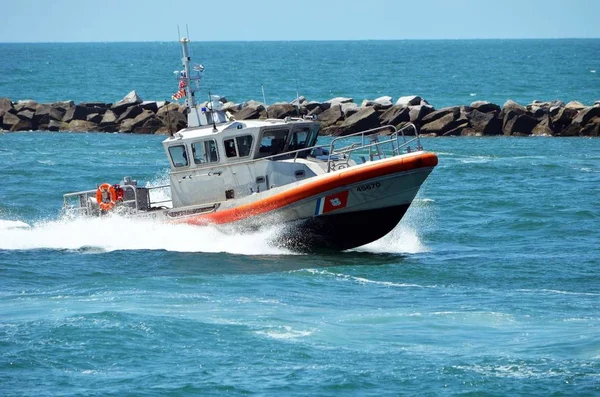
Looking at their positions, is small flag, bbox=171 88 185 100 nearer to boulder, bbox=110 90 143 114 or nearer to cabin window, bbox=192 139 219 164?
cabin window, bbox=192 139 219 164

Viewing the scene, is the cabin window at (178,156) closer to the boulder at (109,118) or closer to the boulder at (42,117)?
the boulder at (109,118)

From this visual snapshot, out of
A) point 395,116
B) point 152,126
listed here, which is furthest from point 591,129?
point 152,126

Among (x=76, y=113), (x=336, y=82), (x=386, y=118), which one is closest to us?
(x=386, y=118)

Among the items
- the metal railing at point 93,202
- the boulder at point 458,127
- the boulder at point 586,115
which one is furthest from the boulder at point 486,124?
the metal railing at point 93,202

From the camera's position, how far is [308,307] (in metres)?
17.1

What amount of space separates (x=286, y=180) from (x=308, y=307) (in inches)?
182

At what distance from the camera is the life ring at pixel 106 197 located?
23.3 metres

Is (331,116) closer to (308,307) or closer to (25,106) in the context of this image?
(25,106)

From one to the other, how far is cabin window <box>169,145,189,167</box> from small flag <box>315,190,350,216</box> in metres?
3.14

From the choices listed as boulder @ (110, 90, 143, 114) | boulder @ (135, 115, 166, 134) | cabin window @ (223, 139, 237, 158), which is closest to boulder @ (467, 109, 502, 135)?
boulder @ (135, 115, 166, 134)

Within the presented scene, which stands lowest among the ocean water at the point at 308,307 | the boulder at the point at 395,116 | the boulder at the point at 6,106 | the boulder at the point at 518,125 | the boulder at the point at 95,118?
the ocean water at the point at 308,307

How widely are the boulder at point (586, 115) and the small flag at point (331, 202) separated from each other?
2520 centimetres

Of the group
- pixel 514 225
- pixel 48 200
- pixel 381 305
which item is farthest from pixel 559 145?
pixel 381 305

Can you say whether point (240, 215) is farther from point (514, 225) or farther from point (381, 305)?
point (514, 225)
